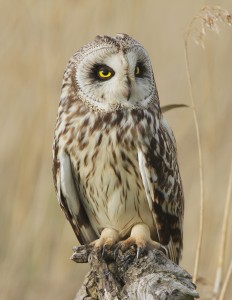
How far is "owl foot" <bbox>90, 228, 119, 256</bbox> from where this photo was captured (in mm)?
2888

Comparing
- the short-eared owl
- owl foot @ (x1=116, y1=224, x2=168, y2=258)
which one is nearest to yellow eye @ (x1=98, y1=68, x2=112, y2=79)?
the short-eared owl

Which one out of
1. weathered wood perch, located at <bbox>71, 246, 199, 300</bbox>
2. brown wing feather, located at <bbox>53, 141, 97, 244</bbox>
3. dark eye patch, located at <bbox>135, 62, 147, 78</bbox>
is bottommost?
weathered wood perch, located at <bbox>71, 246, 199, 300</bbox>

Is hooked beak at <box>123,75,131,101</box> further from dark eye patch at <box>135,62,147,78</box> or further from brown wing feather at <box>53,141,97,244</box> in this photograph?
brown wing feather at <box>53,141,97,244</box>

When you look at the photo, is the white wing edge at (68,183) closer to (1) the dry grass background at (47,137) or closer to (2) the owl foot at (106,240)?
(2) the owl foot at (106,240)

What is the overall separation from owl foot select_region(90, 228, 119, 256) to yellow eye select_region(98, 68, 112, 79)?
2.04ft

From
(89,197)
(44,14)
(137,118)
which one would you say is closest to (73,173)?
(89,197)

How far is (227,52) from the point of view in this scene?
4.41 meters

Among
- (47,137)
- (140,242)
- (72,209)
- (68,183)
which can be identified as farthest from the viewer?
(47,137)

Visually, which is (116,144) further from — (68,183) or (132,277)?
(132,277)

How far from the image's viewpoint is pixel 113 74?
3092 mm

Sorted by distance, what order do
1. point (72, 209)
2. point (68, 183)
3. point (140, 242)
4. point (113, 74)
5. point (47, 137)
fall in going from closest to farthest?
point (140, 242)
point (113, 74)
point (68, 183)
point (72, 209)
point (47, 137)

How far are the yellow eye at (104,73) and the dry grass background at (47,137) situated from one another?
0.79 meters

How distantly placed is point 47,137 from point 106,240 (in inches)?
44.2

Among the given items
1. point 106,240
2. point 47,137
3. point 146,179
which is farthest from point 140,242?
point 47,137
